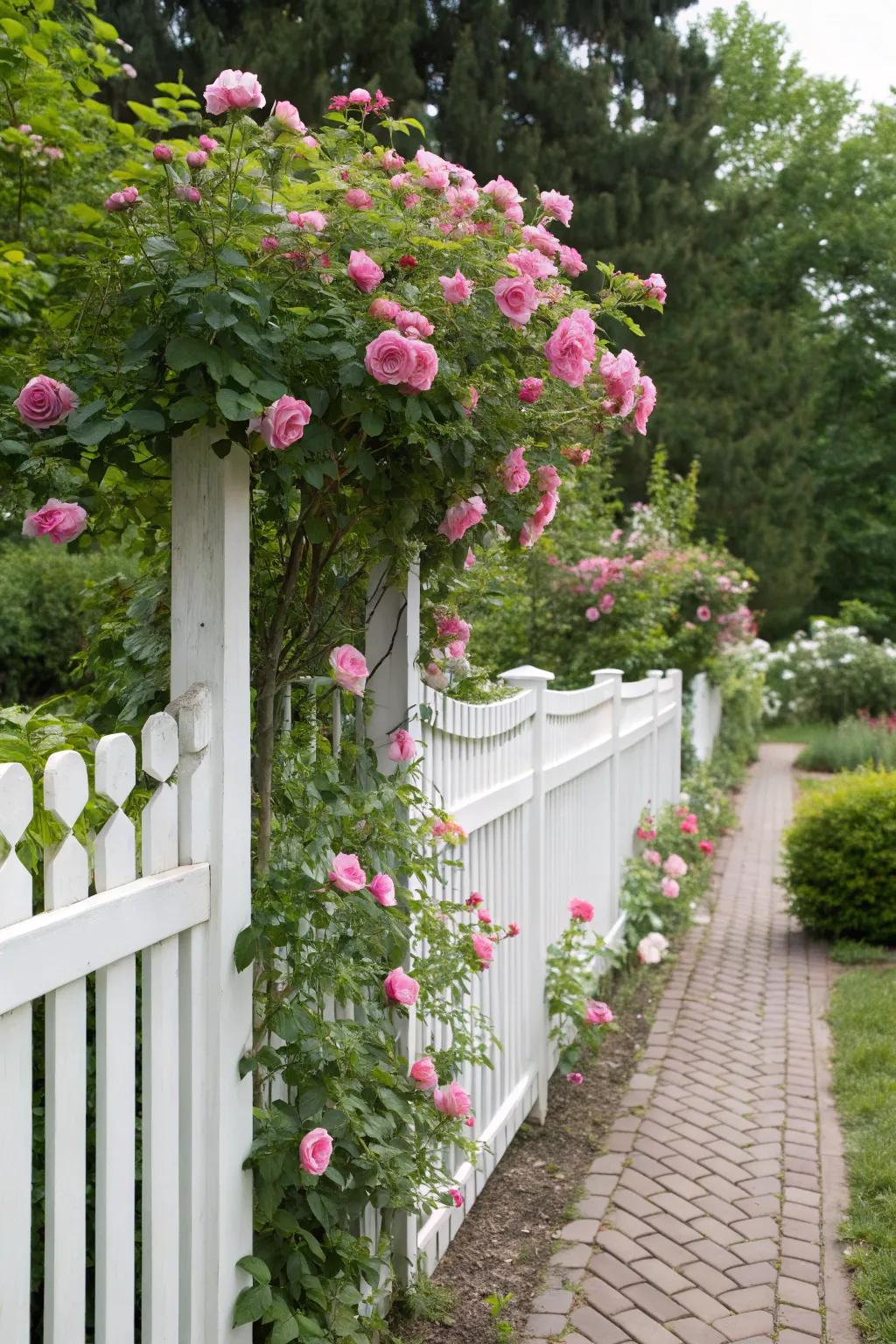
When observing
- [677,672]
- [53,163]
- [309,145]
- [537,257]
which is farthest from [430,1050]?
[677,672]

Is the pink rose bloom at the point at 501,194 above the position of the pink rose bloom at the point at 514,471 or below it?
above

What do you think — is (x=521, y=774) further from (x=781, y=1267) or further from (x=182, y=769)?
(x=182, y=769)

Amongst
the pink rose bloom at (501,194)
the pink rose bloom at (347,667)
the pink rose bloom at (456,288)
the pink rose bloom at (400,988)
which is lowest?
the pink rose bloom at (400,988)

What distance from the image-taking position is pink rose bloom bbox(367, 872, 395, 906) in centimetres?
248

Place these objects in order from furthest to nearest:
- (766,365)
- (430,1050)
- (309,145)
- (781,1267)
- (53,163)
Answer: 1. (766,365)
2. (53,163)
3. (781,1267)
4. (430,1050)
5. (309,145)

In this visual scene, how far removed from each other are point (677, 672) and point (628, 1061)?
Answer: 15.6ft

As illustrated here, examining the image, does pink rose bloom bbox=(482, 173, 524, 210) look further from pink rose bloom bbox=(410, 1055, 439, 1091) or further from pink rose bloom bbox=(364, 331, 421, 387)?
pink rose bloom bbox=(410, 1055, 439, 1091)

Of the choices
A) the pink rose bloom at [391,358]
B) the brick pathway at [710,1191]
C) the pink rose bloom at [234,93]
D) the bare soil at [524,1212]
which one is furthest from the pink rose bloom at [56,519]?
the brick pathway at [710,1191]

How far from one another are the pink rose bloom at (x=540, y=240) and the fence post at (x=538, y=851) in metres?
2.13

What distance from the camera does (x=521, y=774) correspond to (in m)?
4.34

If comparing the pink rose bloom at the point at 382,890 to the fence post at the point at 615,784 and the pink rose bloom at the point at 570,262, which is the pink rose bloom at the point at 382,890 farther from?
the fence post at the point at 615,784

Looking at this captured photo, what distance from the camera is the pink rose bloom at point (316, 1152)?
219 centimetres

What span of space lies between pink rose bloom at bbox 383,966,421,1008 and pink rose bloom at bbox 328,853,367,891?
16.3 inches

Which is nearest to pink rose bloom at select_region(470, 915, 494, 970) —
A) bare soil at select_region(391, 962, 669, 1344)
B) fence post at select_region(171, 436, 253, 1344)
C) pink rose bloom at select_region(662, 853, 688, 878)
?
bare soil at select_region(391, 962, 669, 1344)
